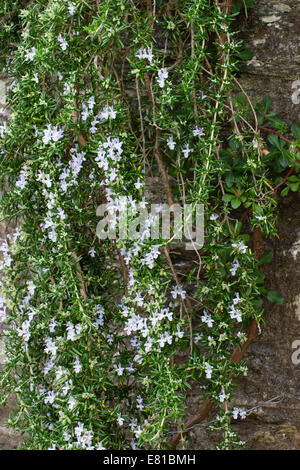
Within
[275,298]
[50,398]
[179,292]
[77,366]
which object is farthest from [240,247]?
[50,398]

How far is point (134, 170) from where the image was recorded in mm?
1569

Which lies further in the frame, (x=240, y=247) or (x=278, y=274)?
(x=278, y=274)

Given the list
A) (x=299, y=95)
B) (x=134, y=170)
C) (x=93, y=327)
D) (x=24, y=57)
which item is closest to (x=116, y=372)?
(x=93, y=327)

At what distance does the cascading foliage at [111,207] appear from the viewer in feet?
5.03

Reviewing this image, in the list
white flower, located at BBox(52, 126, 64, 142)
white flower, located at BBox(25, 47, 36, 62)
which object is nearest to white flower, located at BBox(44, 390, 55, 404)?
white flower, located at BBox(52, 126, 64, 142)

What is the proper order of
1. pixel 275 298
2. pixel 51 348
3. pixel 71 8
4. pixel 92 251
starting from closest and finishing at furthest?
pixel 71 8 → pixel 51 348 → pixel 92 251 → pixel 275 298

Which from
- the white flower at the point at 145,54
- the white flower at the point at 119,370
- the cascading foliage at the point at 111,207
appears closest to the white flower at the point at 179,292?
the cascading foliage at the point at 111,207

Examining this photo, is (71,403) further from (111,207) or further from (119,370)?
(111,207)

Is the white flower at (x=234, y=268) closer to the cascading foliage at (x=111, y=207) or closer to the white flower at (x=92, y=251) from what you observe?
the cascading foliage at (x=111, y=207)

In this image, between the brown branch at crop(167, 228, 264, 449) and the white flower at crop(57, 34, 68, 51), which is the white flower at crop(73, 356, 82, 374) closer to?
the brown branch at crop(167, 228, 264, 449)

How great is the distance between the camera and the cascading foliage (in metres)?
1.53

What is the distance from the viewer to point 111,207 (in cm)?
153

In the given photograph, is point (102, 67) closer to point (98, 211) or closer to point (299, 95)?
point (98, 211)

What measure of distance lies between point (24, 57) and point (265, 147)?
900 mm
